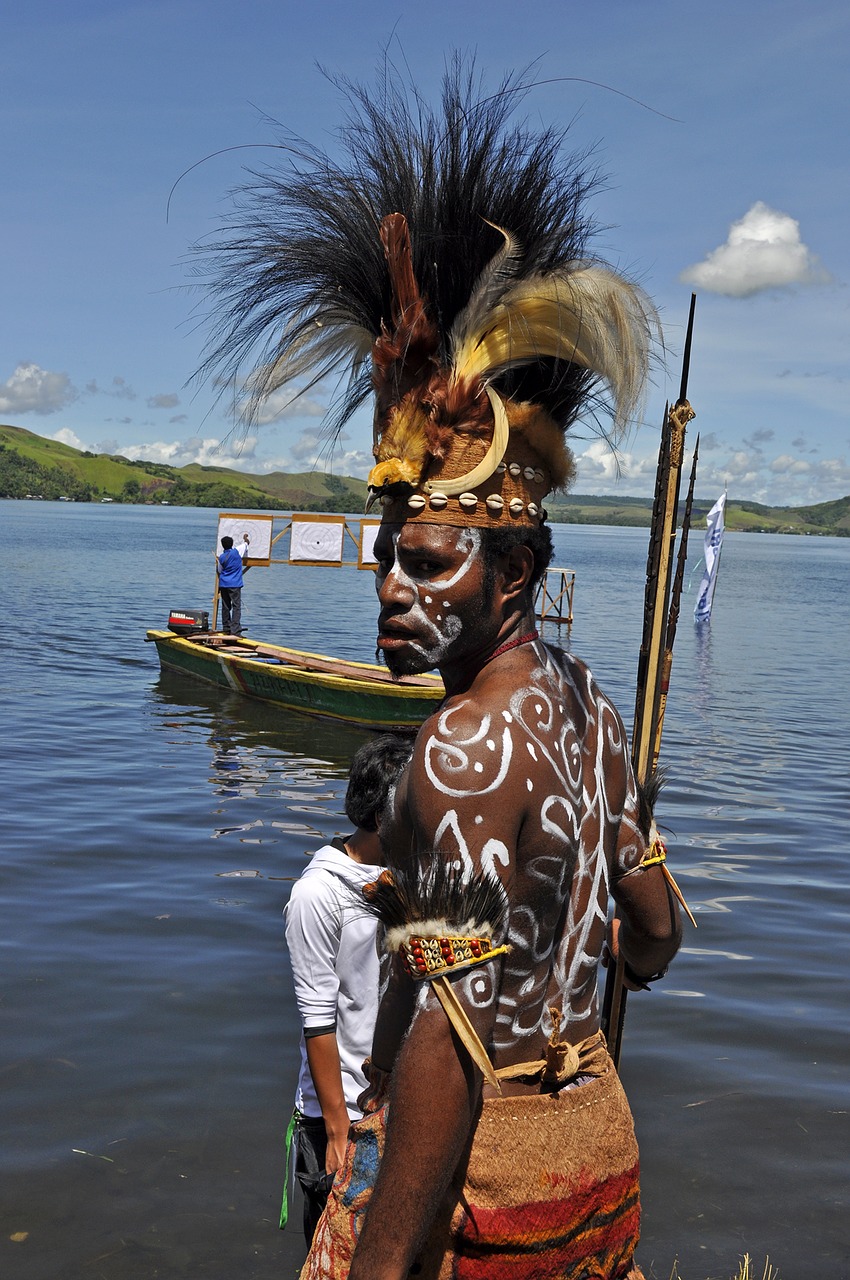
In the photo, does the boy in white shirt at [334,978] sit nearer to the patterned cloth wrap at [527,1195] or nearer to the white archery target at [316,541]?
the patterned cloth wrap at [527,1195]

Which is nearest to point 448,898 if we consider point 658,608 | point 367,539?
point 658,608

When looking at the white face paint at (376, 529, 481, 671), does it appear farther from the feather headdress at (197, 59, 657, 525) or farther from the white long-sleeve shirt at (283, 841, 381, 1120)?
the white long-sleeve shirt at (283, 841, 381, 1120)

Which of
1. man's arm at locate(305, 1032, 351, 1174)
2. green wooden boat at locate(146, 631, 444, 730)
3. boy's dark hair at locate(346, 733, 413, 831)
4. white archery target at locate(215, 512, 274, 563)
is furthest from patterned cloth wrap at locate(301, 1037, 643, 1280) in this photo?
white archery target at locate(215, 512, 274, 563)

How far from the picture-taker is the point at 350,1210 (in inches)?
76.9

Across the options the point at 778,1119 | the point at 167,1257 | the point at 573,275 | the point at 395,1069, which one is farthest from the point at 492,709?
the point at 778,1119

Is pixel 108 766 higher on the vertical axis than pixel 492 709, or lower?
lower

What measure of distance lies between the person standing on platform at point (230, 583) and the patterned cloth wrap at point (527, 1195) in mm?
20690

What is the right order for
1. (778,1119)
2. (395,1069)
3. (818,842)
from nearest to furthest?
(395,1069), (778,1119), (818,842)

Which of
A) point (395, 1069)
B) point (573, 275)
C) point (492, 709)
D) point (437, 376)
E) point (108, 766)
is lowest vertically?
point (108, 766)

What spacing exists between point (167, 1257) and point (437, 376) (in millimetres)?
4390

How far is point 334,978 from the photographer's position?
3.68 meters

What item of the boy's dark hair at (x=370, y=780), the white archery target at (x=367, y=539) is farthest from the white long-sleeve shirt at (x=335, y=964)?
the white archery target at (x=367, y=539)

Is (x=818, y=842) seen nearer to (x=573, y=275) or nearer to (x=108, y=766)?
(x=108, y=766)

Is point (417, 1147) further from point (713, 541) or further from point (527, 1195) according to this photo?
point (713, 541)
